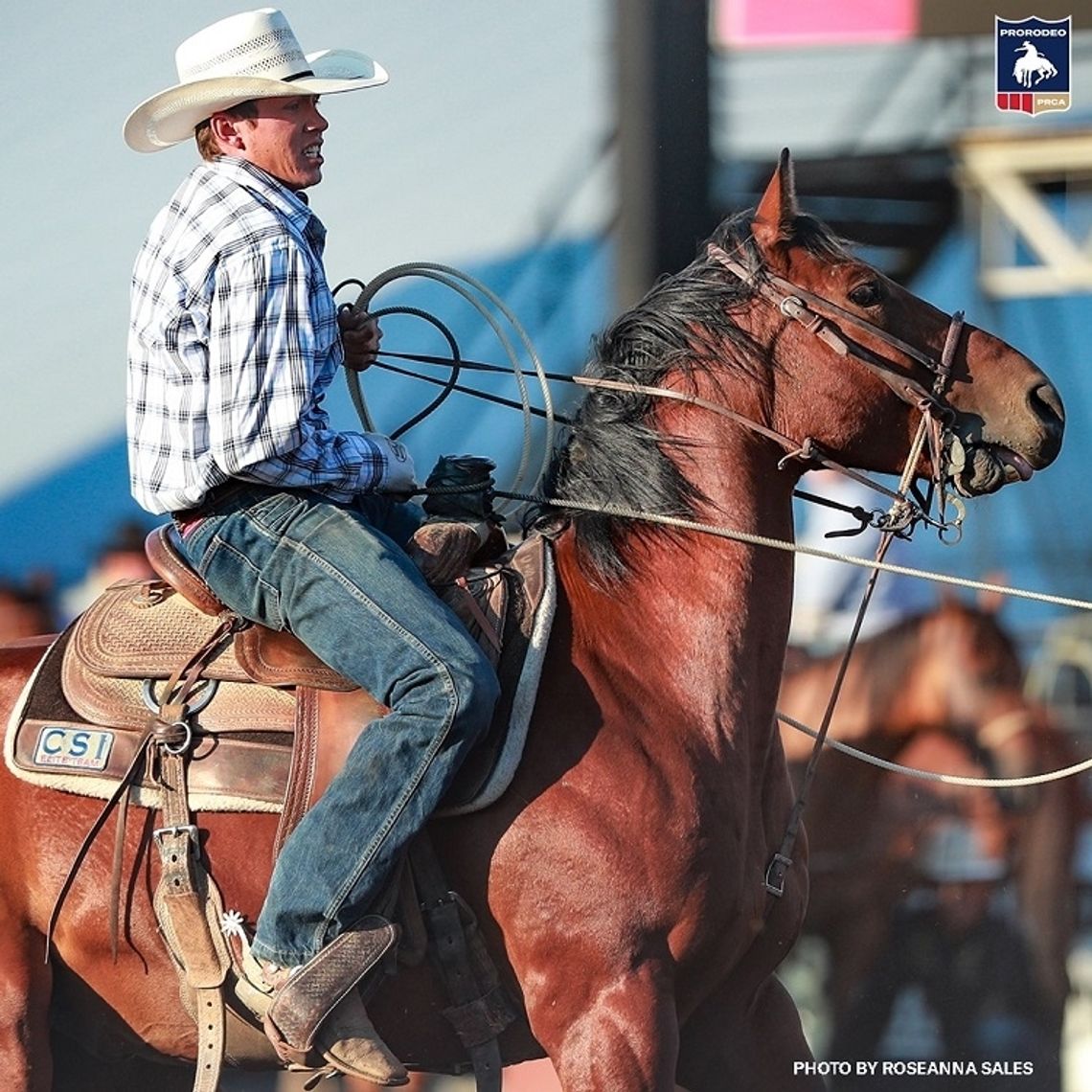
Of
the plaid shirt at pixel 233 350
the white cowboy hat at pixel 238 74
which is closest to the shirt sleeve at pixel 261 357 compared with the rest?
the plaid shirt at pixel 233 350

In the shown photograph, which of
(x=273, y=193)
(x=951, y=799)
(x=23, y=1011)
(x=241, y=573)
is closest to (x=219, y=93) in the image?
(x=273, y=193)

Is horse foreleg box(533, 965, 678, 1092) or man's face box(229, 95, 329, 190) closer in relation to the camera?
horse foreleg box(533, 965, 678, 1092)

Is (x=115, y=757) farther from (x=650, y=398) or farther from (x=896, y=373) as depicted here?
(x=896, y=373)

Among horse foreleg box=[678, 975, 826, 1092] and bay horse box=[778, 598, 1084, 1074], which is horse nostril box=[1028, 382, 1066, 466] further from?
bay horse box=[778, 598, 1084, 1074]

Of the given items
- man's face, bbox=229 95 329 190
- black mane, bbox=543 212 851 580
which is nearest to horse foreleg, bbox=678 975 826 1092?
black mane, bbox=543 212 851 580

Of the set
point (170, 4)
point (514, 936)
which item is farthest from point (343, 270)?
point (514, 936)

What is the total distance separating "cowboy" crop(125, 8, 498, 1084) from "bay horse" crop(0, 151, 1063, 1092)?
0.59 ft

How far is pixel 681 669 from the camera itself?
3242 millimetres

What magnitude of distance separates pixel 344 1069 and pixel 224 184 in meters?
1.70

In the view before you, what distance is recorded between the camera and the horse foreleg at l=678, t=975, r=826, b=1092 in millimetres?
3359

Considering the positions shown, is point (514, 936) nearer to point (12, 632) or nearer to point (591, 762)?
point (591, 762)

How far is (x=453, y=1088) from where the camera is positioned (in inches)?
194

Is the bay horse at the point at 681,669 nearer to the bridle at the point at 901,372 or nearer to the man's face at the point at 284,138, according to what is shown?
the bridle at the point at 901,372

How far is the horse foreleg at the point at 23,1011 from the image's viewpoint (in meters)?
3.29
